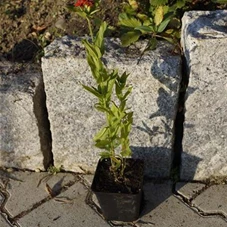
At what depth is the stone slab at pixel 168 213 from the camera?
8.65ft

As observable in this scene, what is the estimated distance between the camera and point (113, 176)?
2.65 m

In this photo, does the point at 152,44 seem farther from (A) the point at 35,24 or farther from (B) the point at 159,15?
(A) the point at 35,24

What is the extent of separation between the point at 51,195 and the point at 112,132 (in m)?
0.62

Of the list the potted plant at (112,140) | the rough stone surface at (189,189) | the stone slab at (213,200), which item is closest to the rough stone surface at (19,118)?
the potted plant at (112,140)

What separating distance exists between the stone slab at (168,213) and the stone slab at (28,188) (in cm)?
48

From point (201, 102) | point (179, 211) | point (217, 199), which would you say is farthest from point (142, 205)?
point (201, 102)

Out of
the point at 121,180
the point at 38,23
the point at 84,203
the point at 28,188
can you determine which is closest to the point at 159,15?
the point at 121,180

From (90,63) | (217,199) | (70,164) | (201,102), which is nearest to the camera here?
(90,63)

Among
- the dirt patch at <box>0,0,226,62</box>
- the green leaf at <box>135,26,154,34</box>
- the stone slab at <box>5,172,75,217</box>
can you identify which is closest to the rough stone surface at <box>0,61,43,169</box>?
the stone slab at <box>5,172,75,217</box>

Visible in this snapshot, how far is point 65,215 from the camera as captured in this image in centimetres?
274

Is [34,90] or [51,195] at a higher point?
[34,90]

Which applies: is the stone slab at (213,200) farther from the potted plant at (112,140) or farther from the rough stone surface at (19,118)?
the rough stone surface at (19,118)

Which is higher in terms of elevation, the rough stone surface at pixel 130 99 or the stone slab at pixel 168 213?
the rough stone surface at pixel 130 99

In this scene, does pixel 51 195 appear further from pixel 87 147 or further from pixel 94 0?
pixel 94 0
